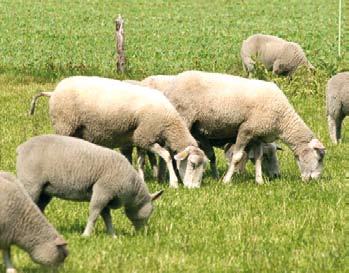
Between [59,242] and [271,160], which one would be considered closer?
[59,242]

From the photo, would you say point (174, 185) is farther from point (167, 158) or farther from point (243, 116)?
point (243, 116)

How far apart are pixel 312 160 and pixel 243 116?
113 centimetres

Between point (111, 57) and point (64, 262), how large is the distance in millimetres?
19460

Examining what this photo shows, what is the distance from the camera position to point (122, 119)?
12.5m

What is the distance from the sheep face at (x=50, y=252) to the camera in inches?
300

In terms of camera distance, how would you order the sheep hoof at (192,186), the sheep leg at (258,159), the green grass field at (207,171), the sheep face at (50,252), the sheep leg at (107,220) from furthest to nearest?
the sheep leg at (258,159) → the sheep hoof at (192,186) → the sheep leg at (107,220) → the green grass field at (207,171) → the sheep face at (50,252)

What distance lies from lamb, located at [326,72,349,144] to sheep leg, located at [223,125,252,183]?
12.2 ft

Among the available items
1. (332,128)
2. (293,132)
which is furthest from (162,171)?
(332,128)

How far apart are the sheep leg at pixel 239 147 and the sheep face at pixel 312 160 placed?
829 mm

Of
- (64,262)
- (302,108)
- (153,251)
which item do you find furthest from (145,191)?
(302,108)

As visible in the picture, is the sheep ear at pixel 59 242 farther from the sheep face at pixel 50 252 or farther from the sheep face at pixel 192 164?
the sheep face at pixel 192 164

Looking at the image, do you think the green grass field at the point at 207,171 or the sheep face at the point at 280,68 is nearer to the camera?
the green grass field at the point at 207,171

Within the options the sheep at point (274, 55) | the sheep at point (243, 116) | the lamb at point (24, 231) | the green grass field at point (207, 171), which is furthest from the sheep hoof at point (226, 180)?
the sheep at point (274, 55)

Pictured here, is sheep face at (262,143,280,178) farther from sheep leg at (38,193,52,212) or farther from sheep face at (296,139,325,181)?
sheep leg at (38,193,52,212)
